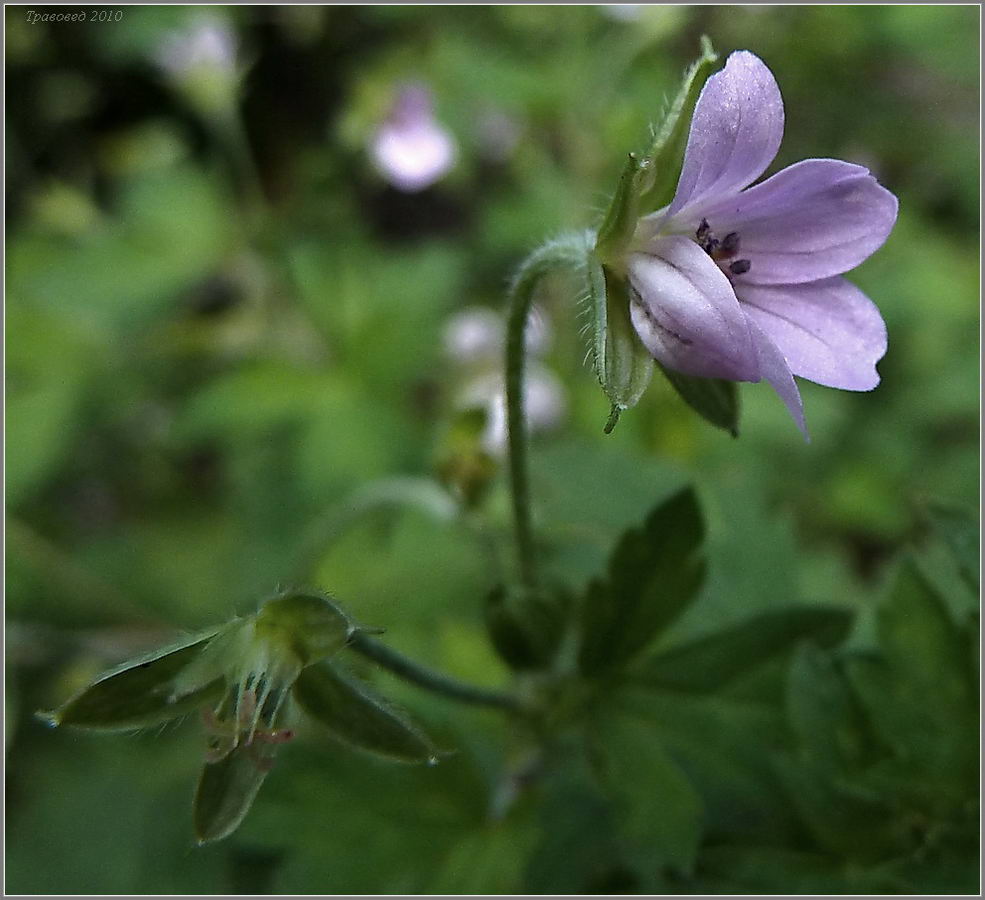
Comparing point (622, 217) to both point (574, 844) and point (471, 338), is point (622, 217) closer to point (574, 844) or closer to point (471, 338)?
point (574, 844)

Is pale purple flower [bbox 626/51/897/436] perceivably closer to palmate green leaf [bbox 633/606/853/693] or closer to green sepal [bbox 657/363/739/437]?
green sepal [bbox 657/363/739/437]

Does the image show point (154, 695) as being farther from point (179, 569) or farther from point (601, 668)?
point (179, 569)

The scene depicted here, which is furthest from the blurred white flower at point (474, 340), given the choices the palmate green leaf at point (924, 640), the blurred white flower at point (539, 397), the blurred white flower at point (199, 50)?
A: the palmate green leaf at point (924, 640)

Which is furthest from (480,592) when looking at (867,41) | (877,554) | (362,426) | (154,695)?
(867,41)

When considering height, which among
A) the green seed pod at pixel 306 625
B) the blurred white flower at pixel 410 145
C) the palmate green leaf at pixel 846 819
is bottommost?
the palmate green leaf at pixel 846 819

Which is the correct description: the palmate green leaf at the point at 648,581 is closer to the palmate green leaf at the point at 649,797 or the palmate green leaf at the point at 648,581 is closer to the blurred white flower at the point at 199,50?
the palmate green leaf at the point at 649,797

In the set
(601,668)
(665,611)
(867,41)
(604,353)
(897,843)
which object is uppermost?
(867,41)
